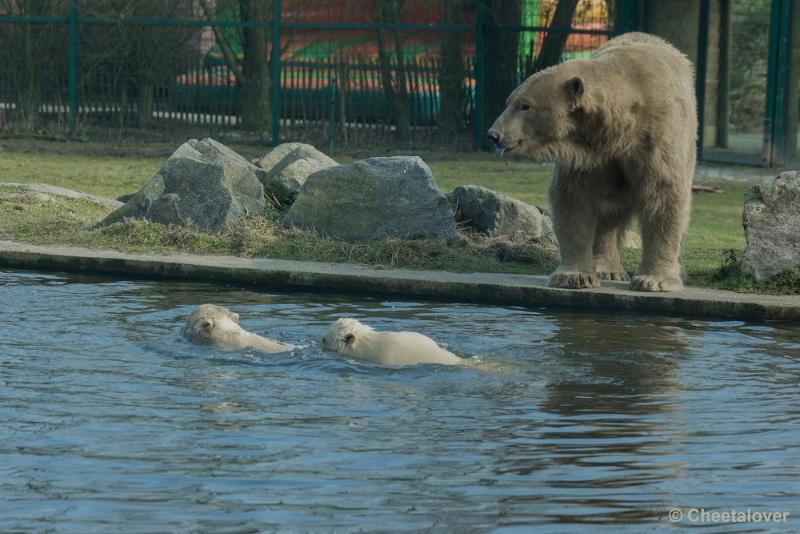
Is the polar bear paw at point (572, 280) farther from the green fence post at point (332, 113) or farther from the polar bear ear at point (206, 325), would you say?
the green fence post at point (332, 113)

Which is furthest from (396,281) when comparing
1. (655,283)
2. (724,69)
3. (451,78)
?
(724,69)

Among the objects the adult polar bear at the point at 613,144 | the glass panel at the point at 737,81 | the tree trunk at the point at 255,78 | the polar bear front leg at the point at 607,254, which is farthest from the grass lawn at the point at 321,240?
the tree trunk at the point at 255,78

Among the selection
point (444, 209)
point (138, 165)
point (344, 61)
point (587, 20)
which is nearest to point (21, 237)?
point (444, 209)

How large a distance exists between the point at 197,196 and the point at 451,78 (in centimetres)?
918

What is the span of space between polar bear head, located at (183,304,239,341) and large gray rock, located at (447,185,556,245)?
383 centimetres

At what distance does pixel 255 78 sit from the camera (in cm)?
2019

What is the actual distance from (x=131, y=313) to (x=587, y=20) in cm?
1276

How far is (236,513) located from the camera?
4.85m

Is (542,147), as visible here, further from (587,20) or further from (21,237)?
(587,20)

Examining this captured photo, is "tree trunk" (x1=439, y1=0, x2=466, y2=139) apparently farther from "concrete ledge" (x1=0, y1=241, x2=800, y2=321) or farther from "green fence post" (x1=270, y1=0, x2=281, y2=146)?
"concrete ledge" (x1=0, y1=241, x2=800, y2=321)

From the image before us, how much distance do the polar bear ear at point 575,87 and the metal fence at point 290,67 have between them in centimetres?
1100

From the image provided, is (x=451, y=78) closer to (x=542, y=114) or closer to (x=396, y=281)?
(x=396, y=281)

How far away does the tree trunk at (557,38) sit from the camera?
19547 millimetres

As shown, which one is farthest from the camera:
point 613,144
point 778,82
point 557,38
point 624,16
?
point 557,38
